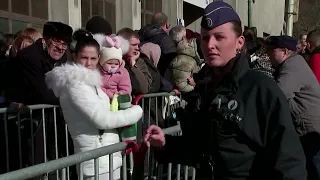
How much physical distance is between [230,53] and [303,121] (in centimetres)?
232

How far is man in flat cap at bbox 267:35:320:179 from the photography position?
167 inches

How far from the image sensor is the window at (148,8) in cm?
1416

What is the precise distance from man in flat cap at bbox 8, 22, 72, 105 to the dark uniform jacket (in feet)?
8.47

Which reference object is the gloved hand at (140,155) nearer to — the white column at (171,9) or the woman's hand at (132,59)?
the woman's hand at (132,59)

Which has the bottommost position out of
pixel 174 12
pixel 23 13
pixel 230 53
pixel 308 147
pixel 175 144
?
pixel 308 147

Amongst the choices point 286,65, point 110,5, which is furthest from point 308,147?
point 110,5

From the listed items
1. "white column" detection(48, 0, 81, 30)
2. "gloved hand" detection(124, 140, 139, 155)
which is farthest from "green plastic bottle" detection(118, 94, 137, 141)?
"white column" detection(48, 0, 81, 30)

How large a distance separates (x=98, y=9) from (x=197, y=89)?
9.27m

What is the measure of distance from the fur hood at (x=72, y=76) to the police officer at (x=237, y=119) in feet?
4.76

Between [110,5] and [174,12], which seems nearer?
[110,5]

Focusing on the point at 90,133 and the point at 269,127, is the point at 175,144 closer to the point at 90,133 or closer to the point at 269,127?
the point at 269,127

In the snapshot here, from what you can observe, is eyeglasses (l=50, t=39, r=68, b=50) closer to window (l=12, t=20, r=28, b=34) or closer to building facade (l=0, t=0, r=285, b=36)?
building facade (l=0, t=0, r=285, b=36)

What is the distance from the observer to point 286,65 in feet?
14.2

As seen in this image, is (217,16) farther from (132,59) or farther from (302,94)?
(132,59)
